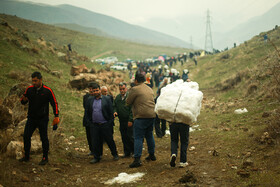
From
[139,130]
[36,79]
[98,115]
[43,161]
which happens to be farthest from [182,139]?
[36,79]

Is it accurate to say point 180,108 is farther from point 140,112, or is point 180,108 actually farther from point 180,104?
point 140,112

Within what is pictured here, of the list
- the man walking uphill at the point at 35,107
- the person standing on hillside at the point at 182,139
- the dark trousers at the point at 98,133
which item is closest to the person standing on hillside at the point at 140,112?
the person standing on hillside at the point at 182,139

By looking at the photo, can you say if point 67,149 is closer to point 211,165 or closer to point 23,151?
point 23,151

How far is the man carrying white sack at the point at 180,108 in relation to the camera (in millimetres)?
4703

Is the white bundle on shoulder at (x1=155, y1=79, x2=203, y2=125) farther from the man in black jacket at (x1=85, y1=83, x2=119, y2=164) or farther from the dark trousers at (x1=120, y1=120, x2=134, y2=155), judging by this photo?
the dark trousers at (x1=120, y1=120, x2=134, y2=155)

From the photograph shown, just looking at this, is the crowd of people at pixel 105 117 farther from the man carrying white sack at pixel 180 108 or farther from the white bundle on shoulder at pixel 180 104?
the white bundle on shoulder at pixel 180 104

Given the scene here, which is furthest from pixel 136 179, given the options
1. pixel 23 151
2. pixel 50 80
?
pixel 50 80

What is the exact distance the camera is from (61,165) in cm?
558

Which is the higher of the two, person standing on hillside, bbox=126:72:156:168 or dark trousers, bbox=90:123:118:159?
person standing on hillside, bbox=126:72:156:168

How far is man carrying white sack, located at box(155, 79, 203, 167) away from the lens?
4703mm

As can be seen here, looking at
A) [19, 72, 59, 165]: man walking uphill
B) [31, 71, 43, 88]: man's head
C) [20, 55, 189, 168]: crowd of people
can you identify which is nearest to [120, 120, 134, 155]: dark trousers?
[20, 55, 189, 168]: crowd of people

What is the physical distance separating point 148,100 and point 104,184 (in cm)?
195

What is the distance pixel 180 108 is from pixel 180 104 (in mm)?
86

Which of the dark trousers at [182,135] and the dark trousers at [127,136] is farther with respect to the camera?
the dark trousers at [127,136]
